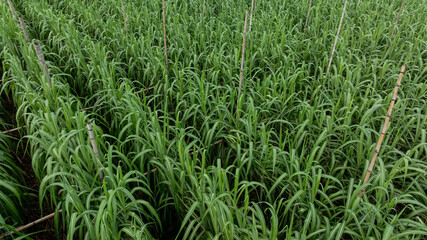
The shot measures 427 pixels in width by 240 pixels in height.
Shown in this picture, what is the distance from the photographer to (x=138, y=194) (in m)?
2.10

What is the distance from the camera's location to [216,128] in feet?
8.02

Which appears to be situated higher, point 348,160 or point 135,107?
point 135,107

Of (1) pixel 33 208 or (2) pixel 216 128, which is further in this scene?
(2) pixel 216 128

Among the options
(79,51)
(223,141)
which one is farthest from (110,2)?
(223,141)

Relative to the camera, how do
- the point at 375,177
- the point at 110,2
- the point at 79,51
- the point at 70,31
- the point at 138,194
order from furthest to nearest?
the point at 110,2 < the point at 70,31 < the point at 79,51 < the point at 138,194 < the point at 375,177

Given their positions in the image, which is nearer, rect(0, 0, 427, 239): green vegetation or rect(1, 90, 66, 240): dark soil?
rect(0, 0, 427, 239): green vegetation

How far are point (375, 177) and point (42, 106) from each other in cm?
242

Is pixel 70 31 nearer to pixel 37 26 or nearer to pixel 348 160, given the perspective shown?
pixel 37 26

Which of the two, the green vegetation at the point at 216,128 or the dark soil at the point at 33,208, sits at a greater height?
the green vegetation at the point at 216,128

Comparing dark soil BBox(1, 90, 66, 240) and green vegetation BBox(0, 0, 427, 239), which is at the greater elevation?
green vegetation BBox(0, 0, 427, 239)

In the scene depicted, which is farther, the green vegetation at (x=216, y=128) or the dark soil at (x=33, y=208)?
the dark soil at (x=33, y=208)

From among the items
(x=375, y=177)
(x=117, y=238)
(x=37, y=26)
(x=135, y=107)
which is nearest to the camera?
(x=117, y=238)

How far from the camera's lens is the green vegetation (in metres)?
A: 1.67

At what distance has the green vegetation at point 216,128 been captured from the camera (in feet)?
5.49
